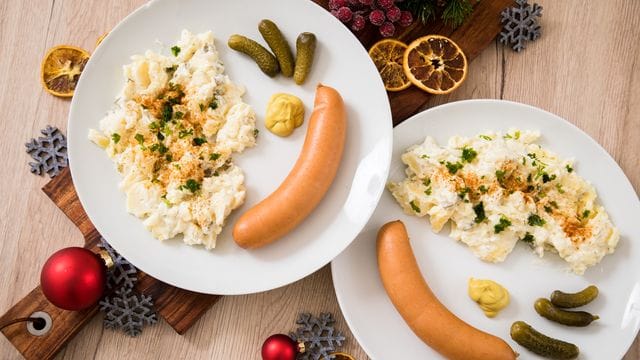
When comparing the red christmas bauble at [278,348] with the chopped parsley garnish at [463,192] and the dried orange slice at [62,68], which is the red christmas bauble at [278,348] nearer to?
the chopped parsley garnish at [463,192]

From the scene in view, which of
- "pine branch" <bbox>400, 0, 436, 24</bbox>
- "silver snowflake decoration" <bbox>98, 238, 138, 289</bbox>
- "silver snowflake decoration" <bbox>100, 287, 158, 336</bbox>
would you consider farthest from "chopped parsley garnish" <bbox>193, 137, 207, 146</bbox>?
"pine branch" <bbox>400, 0, 436, 24</bbox>

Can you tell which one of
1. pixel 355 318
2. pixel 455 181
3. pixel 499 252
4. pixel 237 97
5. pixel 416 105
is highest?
pixel 237 97

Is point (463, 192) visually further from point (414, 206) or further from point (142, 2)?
point (142, 2)

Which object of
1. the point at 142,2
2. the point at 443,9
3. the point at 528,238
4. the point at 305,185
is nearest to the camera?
the point at 305,185

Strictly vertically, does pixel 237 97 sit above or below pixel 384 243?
above

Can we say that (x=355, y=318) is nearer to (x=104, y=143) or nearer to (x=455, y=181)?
(x=455, y=181)

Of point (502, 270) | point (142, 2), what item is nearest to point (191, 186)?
point (142, 2)

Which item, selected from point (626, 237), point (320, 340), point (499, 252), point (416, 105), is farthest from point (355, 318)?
point (626, 237)
